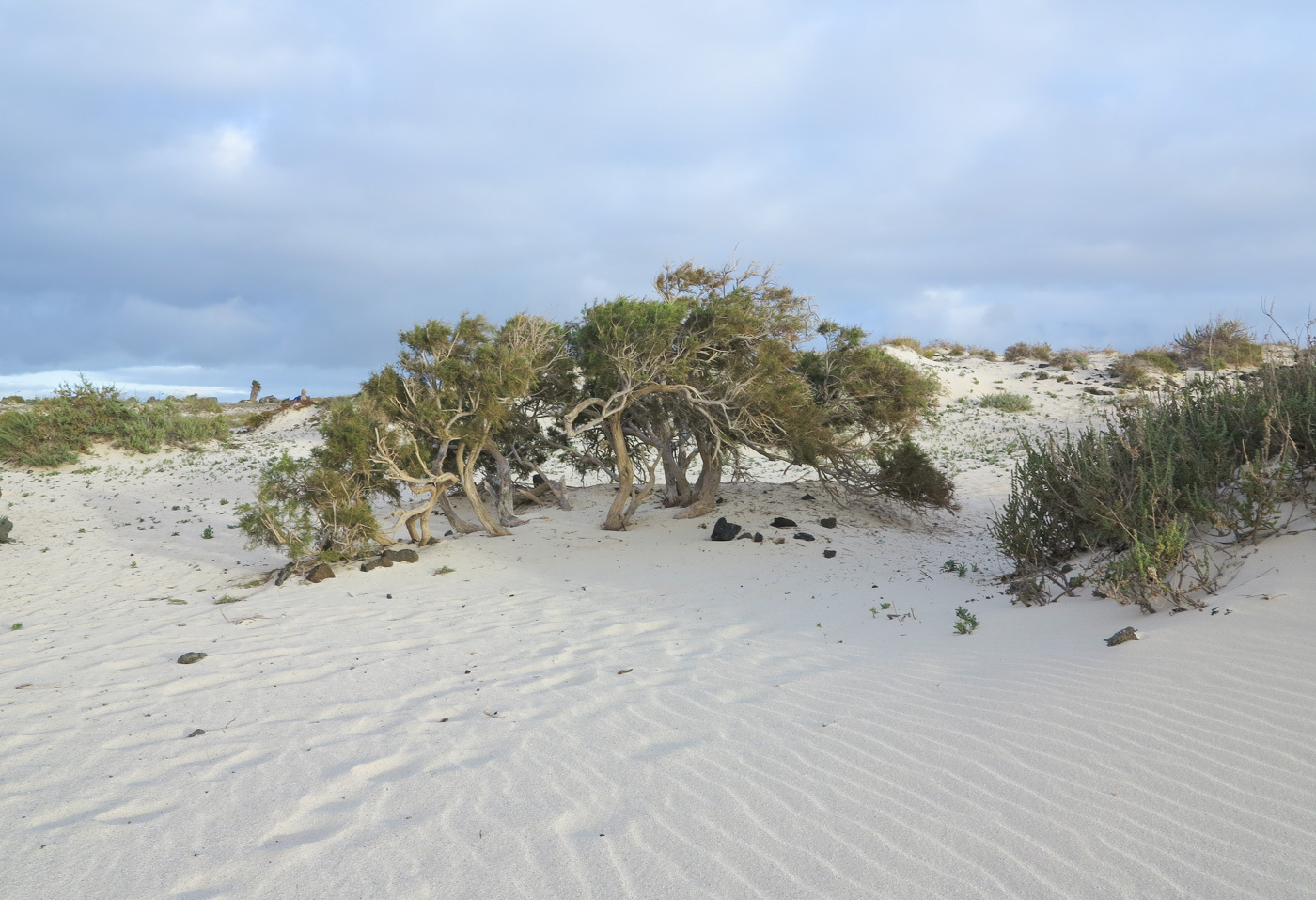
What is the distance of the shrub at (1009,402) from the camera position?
28109 millimetres

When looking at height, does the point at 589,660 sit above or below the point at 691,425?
below

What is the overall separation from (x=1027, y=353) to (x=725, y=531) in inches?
1260

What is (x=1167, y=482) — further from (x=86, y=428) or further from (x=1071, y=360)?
(x=1071, y=360)

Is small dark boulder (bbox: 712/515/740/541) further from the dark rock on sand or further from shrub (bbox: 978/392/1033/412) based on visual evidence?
shrub (bbox: 978/392/1033/412)

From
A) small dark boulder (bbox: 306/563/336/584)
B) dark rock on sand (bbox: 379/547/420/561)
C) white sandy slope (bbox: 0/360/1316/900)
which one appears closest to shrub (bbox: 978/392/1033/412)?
white sandy slope (bbox: 0/360/1316/900)

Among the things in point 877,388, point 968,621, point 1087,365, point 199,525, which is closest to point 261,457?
point 199,525

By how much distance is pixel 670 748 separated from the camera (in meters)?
4.18

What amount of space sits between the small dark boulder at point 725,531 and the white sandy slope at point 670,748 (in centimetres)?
375

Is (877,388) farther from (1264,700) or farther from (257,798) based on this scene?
(257,798)

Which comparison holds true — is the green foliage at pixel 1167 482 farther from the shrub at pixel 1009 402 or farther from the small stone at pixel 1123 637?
the shrub at pixel 1009 402

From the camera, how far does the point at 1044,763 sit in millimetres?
3580

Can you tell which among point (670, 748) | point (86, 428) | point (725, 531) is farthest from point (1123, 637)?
point (86, 428)

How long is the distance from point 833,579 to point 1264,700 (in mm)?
5861

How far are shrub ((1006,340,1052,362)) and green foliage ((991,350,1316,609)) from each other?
3167 cm
